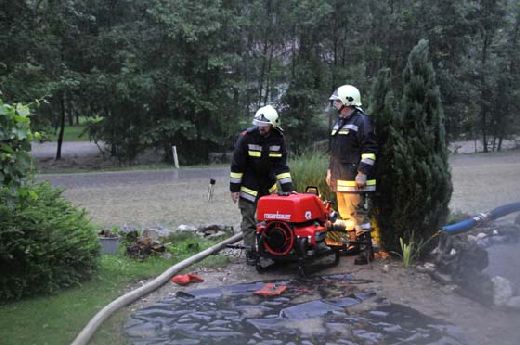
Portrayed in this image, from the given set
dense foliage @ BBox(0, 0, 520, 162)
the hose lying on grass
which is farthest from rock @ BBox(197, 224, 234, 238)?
dense foliage @ BBox(0, 0, 520, 162)

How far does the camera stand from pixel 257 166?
7.18 m

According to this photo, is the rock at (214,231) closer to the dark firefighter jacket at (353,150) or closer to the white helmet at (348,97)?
the dark firefighter jacket at (353,150)

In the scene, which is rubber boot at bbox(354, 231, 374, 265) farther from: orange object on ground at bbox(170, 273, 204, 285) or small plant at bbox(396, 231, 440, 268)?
orange object on ground at bbox(170, 273, 204, 285)

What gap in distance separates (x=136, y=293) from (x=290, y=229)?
1.65 metres

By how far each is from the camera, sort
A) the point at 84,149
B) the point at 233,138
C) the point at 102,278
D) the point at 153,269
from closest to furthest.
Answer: the point at 102,278 → the point at 153,269 → the point at 233,138 → the point at 84,149

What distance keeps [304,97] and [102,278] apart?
1892 cm

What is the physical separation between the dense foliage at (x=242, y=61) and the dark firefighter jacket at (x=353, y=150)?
1532 centimetres

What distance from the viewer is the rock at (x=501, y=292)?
207 inches

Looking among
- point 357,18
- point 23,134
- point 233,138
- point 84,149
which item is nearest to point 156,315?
point 23,134

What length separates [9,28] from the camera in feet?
62.9

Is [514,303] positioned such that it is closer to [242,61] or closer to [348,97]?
[348,97]

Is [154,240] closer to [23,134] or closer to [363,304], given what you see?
[363,304]

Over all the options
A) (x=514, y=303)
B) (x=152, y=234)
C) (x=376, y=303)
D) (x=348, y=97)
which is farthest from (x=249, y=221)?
(x=514, y=303)

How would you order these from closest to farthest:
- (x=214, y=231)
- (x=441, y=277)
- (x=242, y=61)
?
(x=441, y=277)
(x=214, y=231)
(x=242, y=61)
